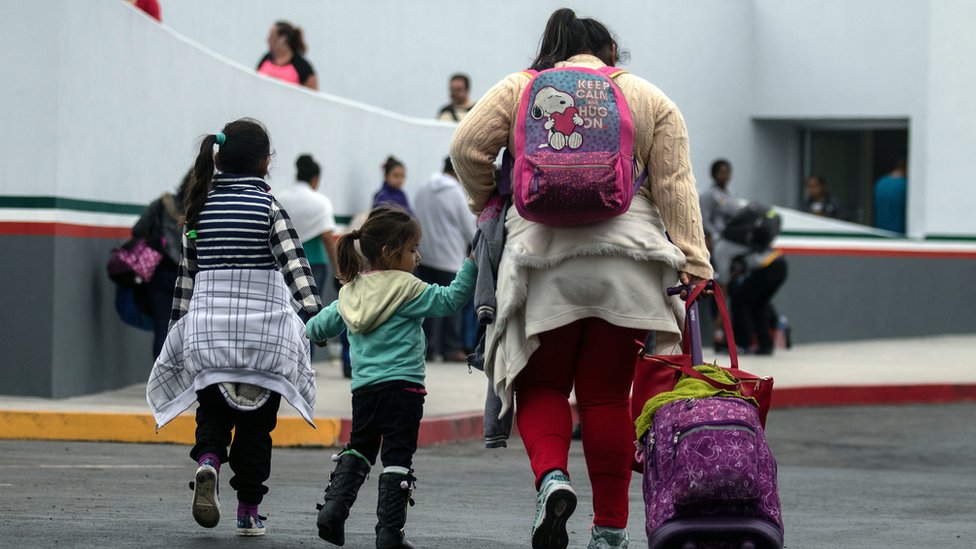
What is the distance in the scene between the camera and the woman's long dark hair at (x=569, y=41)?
5996mm

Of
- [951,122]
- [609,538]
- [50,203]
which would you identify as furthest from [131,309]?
[951,122]

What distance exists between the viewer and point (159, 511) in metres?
7.01

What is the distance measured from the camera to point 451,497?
805cm

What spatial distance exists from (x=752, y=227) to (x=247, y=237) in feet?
34.8

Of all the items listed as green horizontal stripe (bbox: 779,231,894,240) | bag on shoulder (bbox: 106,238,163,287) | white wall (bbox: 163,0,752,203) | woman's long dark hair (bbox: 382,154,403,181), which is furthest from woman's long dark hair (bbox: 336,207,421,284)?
green horizontal stripe (bbox: 779,231,894,240)

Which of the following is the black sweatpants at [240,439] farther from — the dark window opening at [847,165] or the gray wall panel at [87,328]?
the dark window opening at [847,165]

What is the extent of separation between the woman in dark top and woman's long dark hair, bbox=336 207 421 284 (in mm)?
9003

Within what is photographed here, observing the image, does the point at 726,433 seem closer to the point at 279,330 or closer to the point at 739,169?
the point at 279,330

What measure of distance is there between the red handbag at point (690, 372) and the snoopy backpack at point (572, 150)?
0.44m

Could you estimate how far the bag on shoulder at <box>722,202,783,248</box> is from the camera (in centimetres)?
1650

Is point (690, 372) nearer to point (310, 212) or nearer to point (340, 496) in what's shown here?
point (340, 496)

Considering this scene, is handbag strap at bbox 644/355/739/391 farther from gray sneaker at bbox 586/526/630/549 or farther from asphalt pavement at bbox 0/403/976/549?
asphalt pavement at bbox 0/403/976/549

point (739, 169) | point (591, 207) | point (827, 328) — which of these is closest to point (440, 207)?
point (827, 328)

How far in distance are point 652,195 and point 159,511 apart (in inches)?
99.3
